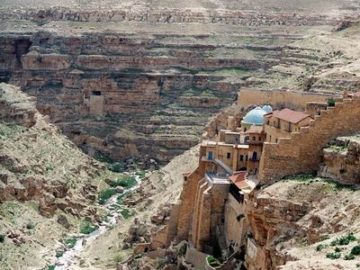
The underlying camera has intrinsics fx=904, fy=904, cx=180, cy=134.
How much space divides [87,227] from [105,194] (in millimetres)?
12979

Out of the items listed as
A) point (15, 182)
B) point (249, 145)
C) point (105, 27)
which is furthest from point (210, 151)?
point (105, 27)

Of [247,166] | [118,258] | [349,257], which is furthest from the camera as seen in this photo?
[118,258]

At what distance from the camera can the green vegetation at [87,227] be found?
7706 cm

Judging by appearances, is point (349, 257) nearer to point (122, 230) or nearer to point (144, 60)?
point (122, 230)

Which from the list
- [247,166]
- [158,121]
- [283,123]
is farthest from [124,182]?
[283,123]

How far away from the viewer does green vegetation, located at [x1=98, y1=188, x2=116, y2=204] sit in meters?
89.1

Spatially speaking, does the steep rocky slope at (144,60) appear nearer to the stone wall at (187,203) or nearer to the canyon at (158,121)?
the canyon at (158,121)

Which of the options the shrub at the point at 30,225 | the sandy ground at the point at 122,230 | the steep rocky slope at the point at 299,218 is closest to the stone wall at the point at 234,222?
the steep rocky slope at the point at 299,218

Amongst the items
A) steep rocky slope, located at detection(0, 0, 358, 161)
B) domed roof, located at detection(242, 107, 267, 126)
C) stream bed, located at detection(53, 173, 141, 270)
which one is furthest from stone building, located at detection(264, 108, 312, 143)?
steep rocky slope, located at detection(0, 0, 358, 161)

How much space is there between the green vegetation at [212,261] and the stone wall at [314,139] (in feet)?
20.8

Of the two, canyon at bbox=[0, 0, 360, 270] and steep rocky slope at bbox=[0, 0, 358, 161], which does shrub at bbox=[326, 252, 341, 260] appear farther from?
steep rocky slope at bbox=[0, 0, 358, 161]

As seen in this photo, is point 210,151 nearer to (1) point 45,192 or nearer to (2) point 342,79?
(2) point 342,79

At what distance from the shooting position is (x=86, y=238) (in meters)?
74.8

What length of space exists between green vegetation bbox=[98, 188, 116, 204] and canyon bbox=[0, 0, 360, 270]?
0.85ft
